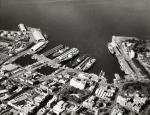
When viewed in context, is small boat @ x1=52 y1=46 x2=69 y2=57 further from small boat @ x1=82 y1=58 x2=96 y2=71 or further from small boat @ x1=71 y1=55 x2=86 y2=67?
small boat @ x1=82 y1=58 x2=96 y2=71

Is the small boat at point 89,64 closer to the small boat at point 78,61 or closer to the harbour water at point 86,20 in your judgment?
the harbour water at point 86,20

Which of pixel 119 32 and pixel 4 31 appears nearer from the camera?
pixel 4 31

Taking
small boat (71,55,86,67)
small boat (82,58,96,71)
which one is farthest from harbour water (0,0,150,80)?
small boat (71,55,86,67)

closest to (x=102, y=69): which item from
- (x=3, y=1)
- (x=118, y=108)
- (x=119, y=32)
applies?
(x=118, y=108)

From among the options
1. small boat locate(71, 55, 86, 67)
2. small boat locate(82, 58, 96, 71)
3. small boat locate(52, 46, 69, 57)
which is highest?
small boat locate(52, 46, 69, 57)

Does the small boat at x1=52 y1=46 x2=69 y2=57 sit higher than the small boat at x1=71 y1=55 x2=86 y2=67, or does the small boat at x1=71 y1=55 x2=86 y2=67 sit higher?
the small boat at x1=52 y1=46 x2=69 y2=57

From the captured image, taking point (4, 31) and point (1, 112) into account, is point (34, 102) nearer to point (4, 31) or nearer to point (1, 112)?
point (1, 112)

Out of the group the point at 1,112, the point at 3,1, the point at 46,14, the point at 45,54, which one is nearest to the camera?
the point at 1,112

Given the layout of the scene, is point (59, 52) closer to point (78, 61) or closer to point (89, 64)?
point (78, 61)
